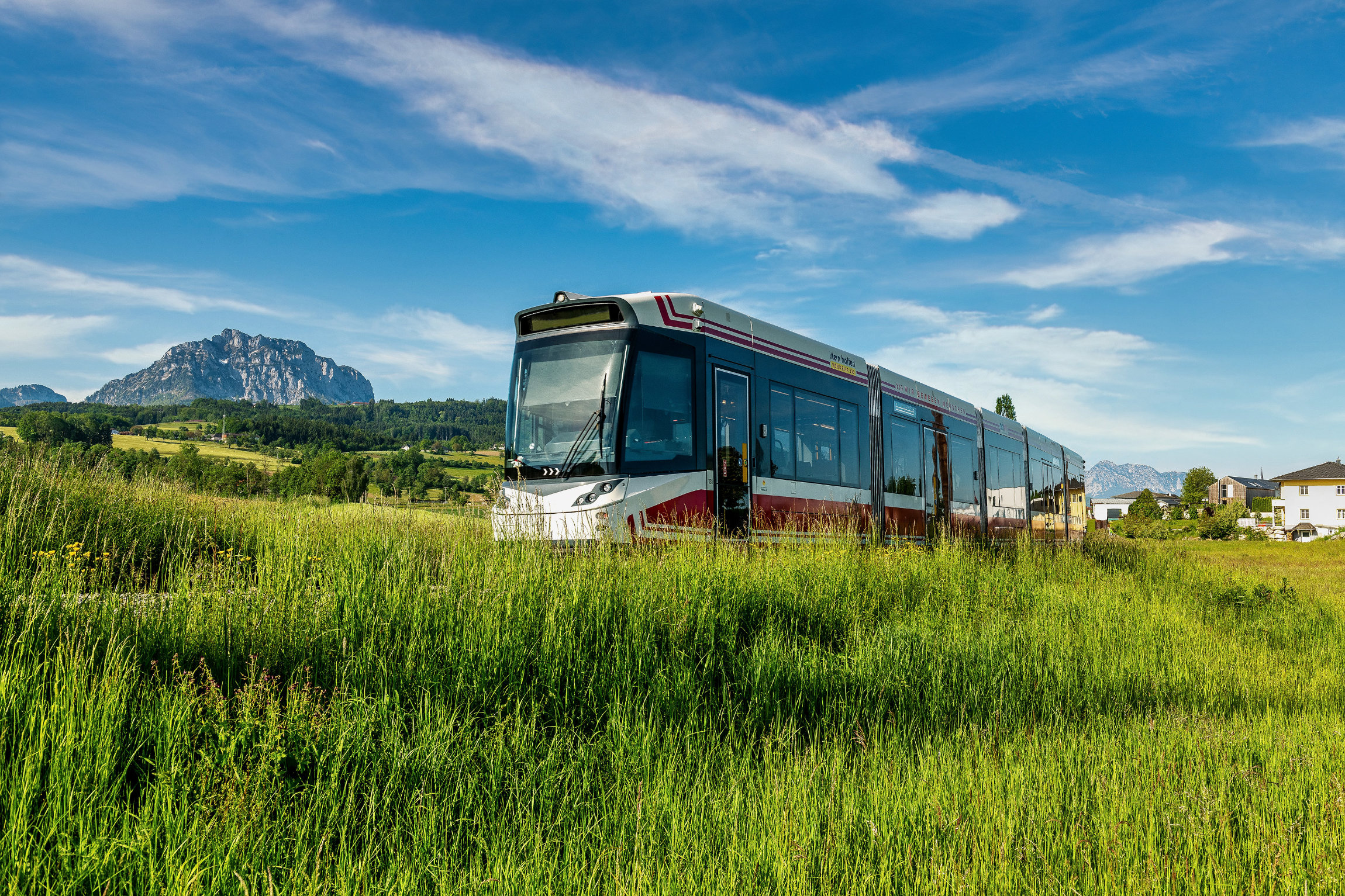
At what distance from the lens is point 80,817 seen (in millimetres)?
2770

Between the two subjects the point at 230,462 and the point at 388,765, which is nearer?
the point at 388,765

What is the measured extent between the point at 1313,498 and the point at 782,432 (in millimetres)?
135012

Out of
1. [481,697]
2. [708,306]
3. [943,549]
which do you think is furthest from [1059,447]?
[481,697]

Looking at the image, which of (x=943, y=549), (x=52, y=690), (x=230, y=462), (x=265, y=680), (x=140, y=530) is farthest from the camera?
(x=230, y=462)

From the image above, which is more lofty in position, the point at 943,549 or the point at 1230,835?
the point at 943,549

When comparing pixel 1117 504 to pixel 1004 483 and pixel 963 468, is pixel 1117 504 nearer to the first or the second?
pixel 1004 483

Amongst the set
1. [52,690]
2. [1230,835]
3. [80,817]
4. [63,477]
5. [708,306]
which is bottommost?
[1230,835]

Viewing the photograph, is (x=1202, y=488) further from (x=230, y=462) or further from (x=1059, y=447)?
(x=230, y=462)

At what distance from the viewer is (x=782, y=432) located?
11.4 metres

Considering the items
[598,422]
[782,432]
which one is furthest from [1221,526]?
[598,422]

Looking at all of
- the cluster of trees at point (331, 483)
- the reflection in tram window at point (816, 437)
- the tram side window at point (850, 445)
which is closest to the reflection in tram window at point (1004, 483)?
the tram side window at point (850, 445)

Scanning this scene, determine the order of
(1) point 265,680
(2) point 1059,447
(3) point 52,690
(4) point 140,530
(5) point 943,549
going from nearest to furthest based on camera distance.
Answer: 1. (3) point 52,690
2. (1) point 265,680
3. (4) point 140,530
4. (5) point 943,549
5. (2) point 1059,447

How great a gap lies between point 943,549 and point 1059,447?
1818 cm

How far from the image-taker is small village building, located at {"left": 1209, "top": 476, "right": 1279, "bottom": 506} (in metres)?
175
